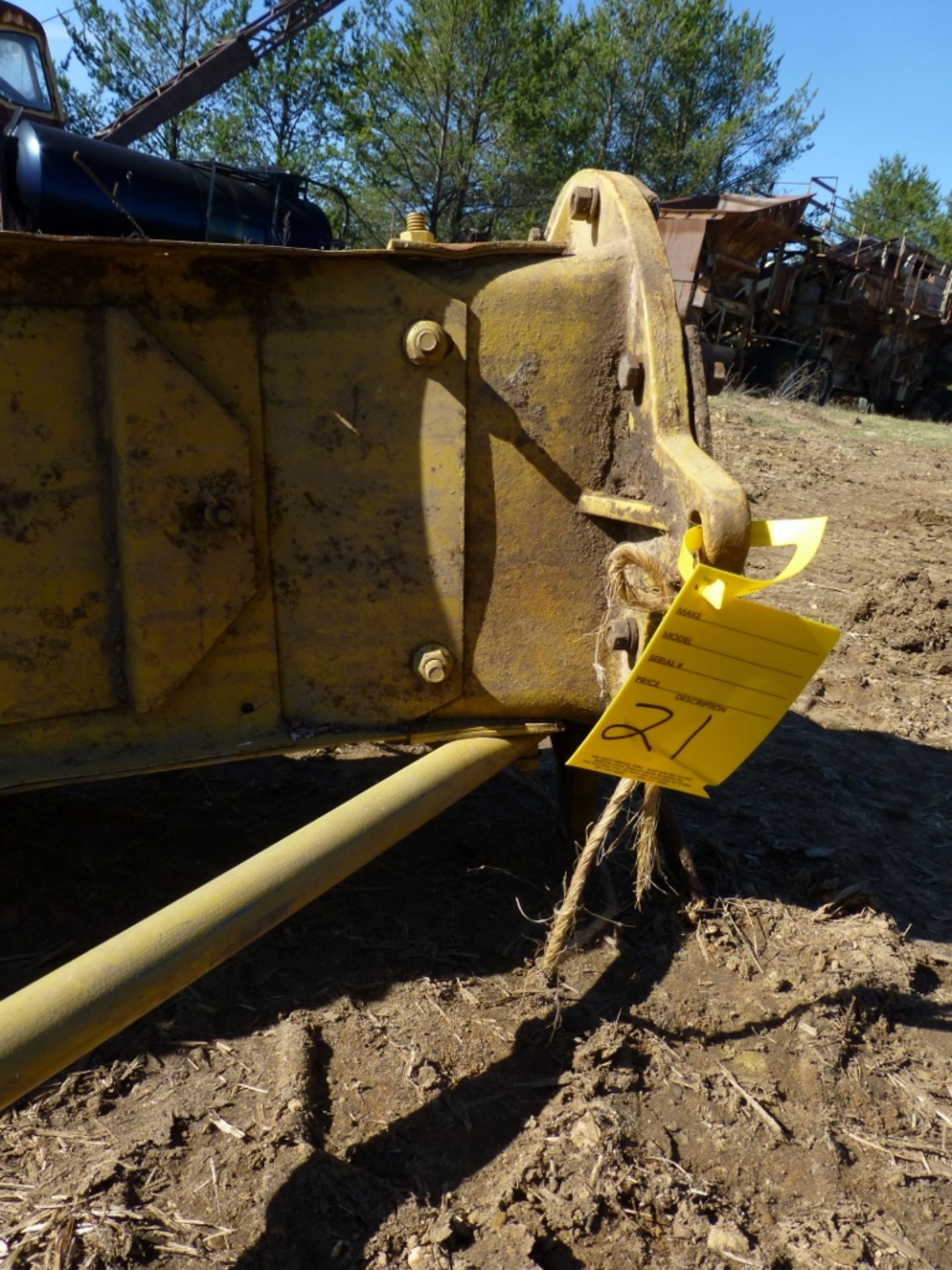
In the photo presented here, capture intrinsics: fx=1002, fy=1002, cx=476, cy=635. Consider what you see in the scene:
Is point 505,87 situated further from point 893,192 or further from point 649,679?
point 893,192

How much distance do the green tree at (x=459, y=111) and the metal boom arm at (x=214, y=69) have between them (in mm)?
9476

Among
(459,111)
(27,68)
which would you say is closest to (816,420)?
(27,68)

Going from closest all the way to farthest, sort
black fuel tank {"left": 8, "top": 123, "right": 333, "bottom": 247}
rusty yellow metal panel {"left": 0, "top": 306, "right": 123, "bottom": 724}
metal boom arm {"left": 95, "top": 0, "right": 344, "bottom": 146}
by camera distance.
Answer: rusty yellow metal panel {"left": 0, "top": 306, "right": 123, "bottom": 724} < black fuel tank {"left": 8, "top": 123, "right": 333, "bottom": 247} < metal boom arm {"left": 95, "top": 0, "right": 344, "bottom": 146}

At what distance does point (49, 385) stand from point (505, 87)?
26.4 meters

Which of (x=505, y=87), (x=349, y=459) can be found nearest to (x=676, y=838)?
(x=349, y=459)

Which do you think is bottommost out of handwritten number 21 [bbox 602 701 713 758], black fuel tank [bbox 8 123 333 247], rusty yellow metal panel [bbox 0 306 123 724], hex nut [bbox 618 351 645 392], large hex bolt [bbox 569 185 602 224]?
handwritten number 21 [bbox 602 701 713 758]

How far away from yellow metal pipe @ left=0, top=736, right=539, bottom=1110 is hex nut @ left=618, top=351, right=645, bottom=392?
87cm

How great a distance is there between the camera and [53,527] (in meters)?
1.83

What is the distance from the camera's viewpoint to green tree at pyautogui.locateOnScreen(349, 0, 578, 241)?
950 inches

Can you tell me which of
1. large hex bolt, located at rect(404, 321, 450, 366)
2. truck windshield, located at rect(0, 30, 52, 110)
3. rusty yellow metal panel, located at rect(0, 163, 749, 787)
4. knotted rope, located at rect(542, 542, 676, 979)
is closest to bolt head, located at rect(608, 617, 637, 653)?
knotted rope, located at rect(542, 542, 676, 979)

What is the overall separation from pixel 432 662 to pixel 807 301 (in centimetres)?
1444

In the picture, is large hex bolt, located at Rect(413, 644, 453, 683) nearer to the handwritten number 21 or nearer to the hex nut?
the handwritten number 21

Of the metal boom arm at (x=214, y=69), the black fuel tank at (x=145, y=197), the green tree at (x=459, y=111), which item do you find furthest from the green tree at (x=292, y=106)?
the black fuel tank at (x=145, y=197)

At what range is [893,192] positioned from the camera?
153ft
